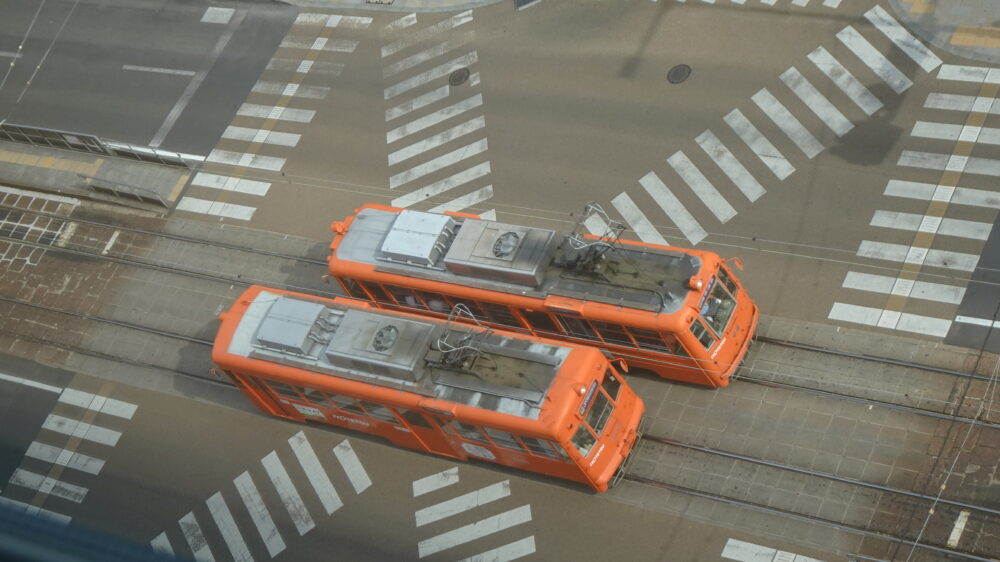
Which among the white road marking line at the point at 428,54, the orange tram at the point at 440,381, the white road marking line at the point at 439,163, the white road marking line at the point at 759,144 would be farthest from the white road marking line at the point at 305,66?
the white road marking line at the point at 759,144

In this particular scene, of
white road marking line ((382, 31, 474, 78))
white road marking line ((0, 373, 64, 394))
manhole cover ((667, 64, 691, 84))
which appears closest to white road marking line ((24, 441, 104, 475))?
white road marking line ((0, 373, 64, 394))

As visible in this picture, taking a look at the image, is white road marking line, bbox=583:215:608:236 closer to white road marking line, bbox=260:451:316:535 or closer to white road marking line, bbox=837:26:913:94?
white road marking line, bbox=837:26:913:94

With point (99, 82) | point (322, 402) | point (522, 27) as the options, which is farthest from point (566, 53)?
point (99, 82)

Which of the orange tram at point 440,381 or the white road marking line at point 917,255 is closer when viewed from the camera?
the orange tram at point 440,381

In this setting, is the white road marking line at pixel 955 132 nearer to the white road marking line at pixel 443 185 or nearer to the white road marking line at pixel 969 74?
the white road marking line at pixel 969 74

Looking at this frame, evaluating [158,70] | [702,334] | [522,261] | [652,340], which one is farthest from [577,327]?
[158,70]

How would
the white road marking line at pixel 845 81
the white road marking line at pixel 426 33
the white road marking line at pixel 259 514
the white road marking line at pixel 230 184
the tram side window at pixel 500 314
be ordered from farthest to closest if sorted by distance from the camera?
the white road marking line at pixel 426 33, the white road marking line at pixel 230 184, the white road marking line at pixel 845 81, the white road marking line at pixel 259 514, the tram side window at pixel 500 314

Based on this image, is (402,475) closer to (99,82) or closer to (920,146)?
(920,146)

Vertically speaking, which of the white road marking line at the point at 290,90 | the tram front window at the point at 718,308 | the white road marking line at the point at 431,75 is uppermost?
the white road marking line at the point at 290,90
